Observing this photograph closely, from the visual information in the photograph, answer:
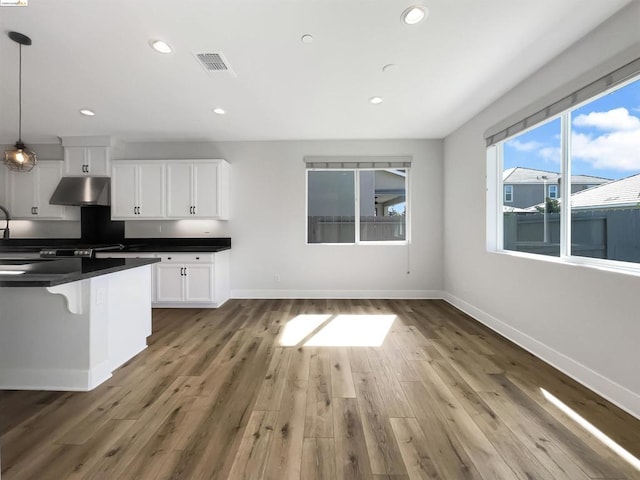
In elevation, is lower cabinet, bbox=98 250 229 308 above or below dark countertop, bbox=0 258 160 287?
below

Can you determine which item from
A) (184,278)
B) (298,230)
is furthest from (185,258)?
(298,230)

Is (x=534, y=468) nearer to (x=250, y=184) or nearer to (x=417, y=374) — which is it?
(x=417, y=374)

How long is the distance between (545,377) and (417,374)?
38.1 inches

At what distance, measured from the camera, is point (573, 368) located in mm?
2076

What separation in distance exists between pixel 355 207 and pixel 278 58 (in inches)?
105

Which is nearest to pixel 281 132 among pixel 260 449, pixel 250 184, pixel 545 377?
pixel 250 184

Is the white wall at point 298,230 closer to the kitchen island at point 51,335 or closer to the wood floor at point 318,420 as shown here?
the wood floor at point 318,420

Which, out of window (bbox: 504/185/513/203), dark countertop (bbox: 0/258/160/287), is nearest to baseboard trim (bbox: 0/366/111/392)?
dark countertop (bbox: 0/258/160/287)

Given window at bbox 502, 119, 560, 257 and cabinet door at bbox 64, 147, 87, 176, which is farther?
cabinet door at bbox 64, 147, 87, 176

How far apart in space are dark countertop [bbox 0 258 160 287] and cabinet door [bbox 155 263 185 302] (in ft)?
5.43

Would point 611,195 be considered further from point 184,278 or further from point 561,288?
point 184,278

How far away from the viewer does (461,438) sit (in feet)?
4.86

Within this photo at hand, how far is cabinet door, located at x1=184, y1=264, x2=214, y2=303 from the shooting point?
155 inches

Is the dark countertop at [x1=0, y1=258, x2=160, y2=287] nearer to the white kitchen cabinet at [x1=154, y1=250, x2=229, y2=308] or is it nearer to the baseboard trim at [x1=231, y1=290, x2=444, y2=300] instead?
the white kitchen cabinet at [x1=154, y1=250, x2=229, y2=308]
